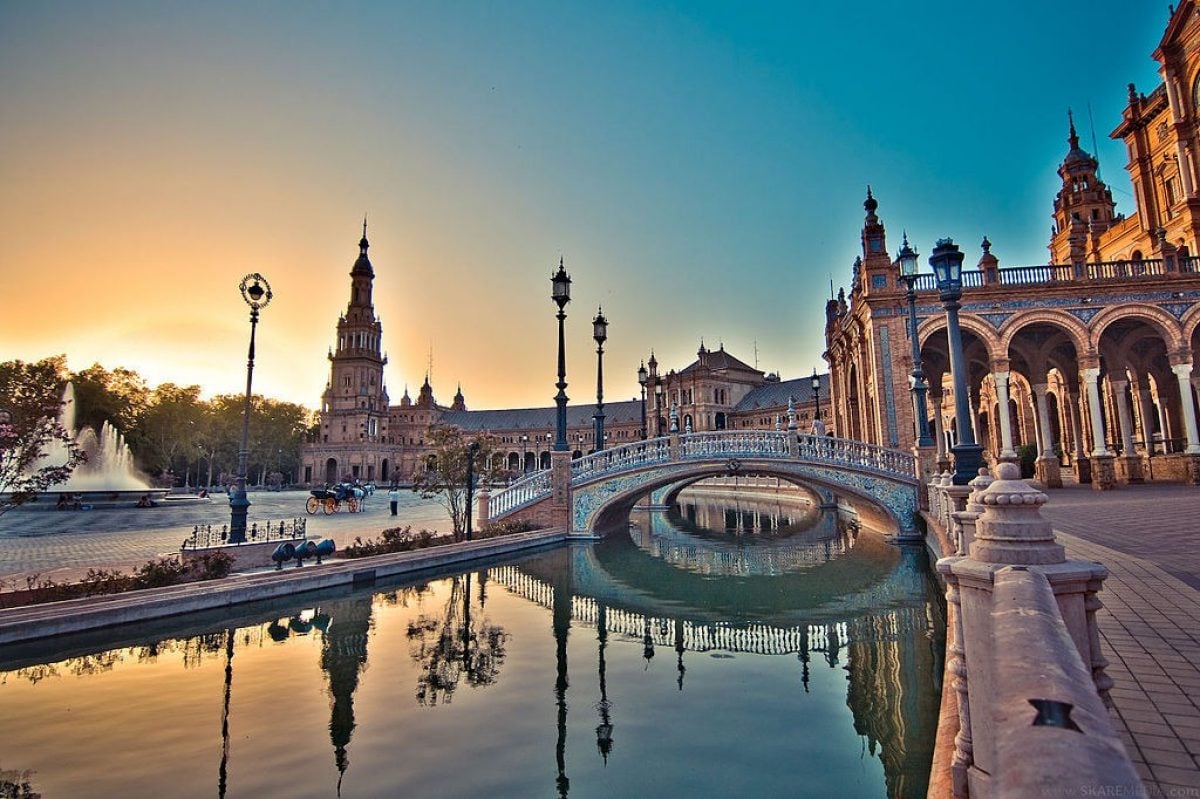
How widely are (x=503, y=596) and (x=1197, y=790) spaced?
10.7 meters

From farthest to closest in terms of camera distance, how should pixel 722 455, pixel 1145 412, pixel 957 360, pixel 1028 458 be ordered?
pixel 1028 458, pixel 1145 412, pixel 722 455, pixel 957 360

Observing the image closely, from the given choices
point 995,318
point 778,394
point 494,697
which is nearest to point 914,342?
point 995,318

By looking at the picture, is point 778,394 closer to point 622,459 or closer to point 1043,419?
point 1043,419

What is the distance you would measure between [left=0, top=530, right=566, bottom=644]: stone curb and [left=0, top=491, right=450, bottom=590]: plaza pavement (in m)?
→ 1.50

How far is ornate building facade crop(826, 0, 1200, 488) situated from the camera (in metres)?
24.7

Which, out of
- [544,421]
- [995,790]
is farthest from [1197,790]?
[544,421]

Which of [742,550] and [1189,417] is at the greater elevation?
[1189,417]

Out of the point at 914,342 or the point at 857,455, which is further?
the point at 857,455

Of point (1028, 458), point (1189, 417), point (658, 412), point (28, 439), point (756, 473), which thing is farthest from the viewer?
point (658, 412)

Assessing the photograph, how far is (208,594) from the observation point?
34.7ft

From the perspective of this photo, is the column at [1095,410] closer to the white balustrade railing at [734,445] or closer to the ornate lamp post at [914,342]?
the ornate lamp post at [914,342]

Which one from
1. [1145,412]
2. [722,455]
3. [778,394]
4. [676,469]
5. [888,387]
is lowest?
[676,469]

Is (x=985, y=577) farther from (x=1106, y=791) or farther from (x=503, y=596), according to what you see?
(x=503, y=596)

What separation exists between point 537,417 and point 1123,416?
8777cm
